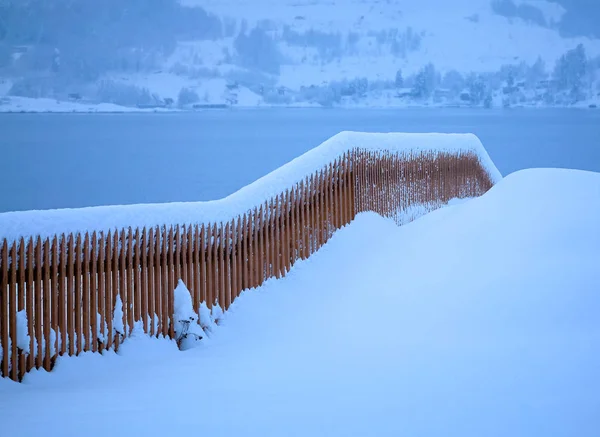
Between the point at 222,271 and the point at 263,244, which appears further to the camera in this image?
the point at 263,244

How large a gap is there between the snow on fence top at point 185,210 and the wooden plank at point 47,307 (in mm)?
217

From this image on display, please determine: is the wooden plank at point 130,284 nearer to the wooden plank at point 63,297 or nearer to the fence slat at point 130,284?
the fence slat at point 130,284

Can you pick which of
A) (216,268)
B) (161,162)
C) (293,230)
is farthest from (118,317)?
(161,162)

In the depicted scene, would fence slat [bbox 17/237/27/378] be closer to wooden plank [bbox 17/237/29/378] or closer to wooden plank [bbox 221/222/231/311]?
wooden plank [bbox 17/237/29/378]

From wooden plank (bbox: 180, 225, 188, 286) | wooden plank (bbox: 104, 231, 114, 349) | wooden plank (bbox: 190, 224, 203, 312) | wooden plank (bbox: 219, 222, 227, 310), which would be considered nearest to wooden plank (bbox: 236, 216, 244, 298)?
wooden plank (bbox: 219, 222, 227, 310)

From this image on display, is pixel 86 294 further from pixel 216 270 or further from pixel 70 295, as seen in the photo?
pixel 216 270

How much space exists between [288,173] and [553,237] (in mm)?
3723

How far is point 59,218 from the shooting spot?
793 cm

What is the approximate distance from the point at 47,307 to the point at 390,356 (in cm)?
345

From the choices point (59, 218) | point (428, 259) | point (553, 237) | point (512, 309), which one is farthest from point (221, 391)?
point (553, 237)

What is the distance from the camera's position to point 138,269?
27.6ft

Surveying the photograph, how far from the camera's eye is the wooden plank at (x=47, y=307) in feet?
25.1

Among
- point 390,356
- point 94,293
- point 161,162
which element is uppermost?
point 94,293

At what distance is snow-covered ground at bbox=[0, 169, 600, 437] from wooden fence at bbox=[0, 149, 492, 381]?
9.3 inches
